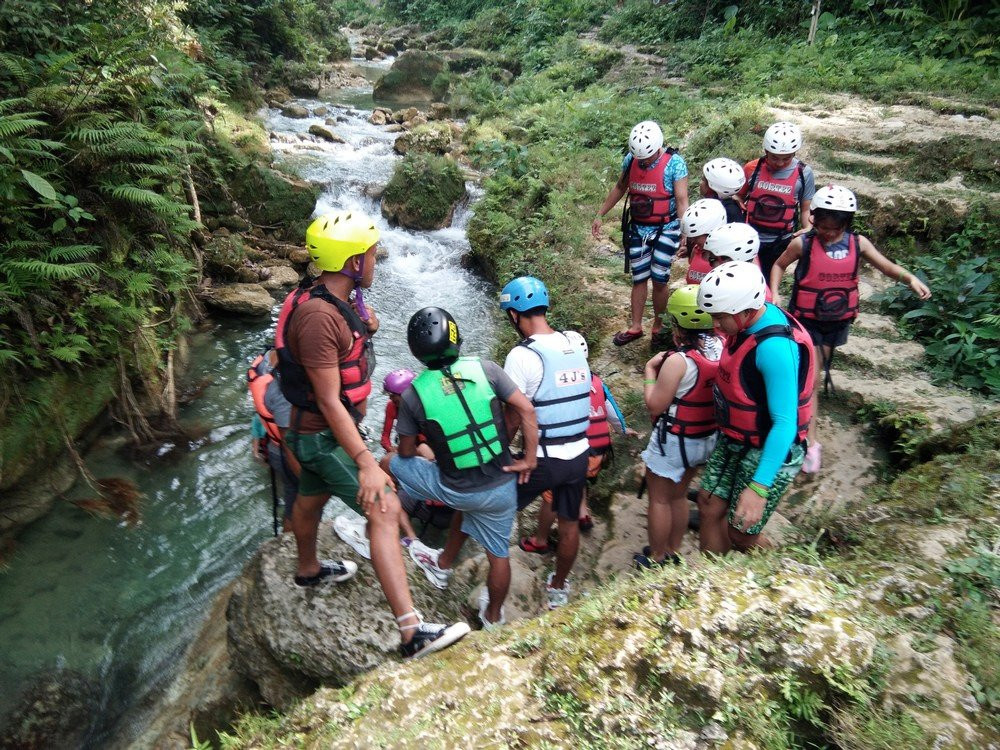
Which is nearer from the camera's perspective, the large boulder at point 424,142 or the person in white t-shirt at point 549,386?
the person in white t-shirt at point 549,386

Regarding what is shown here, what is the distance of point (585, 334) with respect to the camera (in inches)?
319

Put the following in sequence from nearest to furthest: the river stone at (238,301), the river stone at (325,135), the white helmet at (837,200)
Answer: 1. the white helmet at (837,200)
2. the river stone at (238,301)
3. the river stone at (325,135)

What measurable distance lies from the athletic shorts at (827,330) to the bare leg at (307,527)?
13.6 feet

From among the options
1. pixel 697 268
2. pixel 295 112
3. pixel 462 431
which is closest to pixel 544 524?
pixel 462 431

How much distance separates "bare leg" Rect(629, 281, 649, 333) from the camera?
6.96m

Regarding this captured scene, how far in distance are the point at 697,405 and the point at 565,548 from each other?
1.45 m

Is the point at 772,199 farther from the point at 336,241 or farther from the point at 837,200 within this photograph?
the point at 336,241

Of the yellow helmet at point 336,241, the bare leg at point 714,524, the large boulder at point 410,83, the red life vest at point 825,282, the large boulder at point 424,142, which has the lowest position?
the bare leg at point 714,524

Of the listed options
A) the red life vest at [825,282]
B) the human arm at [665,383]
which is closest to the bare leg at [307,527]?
the human arm at [665,383]

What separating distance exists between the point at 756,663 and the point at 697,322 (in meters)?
2.21

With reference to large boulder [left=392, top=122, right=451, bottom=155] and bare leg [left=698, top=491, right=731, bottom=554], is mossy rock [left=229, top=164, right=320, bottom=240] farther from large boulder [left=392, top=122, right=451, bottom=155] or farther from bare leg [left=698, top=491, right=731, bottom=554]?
bare leg [left=698, top=491, right=731, bottom=554]

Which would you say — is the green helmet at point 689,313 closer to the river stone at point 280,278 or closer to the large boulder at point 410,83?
the river stone at point 280,278

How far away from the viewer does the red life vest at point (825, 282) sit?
4.83 metres

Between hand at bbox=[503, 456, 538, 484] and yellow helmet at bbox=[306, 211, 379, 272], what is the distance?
1.59 meters
